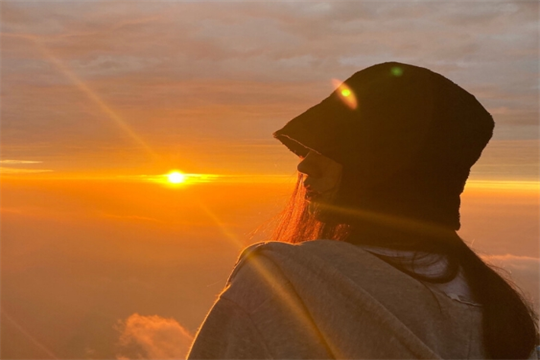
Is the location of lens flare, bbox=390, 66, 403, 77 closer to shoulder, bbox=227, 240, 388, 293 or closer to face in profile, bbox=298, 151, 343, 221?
face in profile, bbox=298, 151, 343, 221

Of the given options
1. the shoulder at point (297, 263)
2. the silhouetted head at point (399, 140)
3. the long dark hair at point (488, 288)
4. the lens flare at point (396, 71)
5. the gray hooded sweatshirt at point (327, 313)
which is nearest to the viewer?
the gray hooded sweatshirt at point (327, 313)

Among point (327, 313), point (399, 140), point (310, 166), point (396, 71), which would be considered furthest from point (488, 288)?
point (396, 71)

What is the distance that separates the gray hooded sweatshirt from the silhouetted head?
1.49 ft

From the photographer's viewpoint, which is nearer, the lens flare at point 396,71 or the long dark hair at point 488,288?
the long dark hair at point 488,288

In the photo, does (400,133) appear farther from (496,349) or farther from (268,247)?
(496,349)

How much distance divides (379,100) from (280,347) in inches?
49.2

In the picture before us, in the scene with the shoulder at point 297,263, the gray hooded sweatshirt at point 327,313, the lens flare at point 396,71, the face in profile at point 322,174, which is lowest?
the gray hooded sweatshirt at point 327,313

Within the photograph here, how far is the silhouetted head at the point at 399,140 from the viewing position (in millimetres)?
2424

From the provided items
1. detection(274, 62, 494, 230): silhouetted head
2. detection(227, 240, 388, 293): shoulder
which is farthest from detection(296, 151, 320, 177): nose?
detection(227, 240, 388, 293): shoulder

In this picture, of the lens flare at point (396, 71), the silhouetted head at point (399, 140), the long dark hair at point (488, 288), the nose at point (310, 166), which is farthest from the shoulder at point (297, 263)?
the lens flare at point (396, 71)

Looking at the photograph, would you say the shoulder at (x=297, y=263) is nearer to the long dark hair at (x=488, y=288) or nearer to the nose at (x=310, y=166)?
the long dark hair at (x=488, y=288)

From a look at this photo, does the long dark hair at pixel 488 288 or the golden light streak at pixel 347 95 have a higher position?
the golden light streak at pixel 347 95

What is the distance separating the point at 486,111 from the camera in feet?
8.73

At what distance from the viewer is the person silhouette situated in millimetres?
1954
